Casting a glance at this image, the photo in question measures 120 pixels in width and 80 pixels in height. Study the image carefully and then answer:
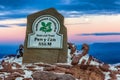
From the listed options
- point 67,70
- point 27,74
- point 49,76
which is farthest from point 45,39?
point 49,76

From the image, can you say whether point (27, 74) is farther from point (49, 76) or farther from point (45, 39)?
point (45, 39)

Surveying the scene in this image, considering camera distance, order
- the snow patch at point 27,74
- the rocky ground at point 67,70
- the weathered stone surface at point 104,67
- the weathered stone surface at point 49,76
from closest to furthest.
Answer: the weathered stone surface at point 49,76 → the rocky ground at point 67,70 → the snow patch at point 27,74 → the weathered stone surface at point 104,67

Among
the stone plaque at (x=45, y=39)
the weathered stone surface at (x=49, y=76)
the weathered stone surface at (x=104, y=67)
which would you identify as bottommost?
the weathered stone surface at (x=49, y=76)

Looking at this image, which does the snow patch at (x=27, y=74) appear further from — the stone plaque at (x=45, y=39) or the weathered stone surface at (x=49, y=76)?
the stone plaque at (x=45, y=39)

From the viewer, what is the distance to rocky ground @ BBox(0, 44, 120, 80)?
10727 mm

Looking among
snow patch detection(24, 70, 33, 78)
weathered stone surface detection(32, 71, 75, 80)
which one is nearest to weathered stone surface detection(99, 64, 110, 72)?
weathered stone surface detection(32, 71, 75, 80)

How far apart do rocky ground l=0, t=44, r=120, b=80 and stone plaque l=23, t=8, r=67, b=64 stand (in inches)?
13.0

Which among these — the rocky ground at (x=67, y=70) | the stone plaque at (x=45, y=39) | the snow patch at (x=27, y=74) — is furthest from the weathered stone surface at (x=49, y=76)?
the stone plaque at (x=45, y=39)

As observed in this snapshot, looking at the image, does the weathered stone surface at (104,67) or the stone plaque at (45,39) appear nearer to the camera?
the weathered stone surface at (104,67)

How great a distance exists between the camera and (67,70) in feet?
37.4

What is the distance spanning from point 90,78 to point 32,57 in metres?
2.11

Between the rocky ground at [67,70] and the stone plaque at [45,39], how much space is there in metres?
0.33

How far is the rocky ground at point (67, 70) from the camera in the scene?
35.2ft

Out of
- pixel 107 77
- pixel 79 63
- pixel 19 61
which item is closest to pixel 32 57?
pixel 19 61
